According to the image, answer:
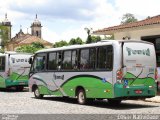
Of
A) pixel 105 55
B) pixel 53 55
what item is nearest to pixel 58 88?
pixel 53 55

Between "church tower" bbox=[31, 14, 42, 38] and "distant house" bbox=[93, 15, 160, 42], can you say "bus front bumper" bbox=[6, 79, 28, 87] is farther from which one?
"church tower" bbox=[31, 14, 42, 38]

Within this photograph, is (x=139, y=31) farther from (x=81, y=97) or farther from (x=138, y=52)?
(x=138, y=52)

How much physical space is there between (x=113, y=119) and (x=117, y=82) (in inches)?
151

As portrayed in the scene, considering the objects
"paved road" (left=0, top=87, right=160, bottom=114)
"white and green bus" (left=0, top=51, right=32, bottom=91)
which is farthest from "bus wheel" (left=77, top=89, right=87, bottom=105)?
"white and green bus" (left=0, top=51, right=32, bottom=91)

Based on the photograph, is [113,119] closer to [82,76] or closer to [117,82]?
[117,82]

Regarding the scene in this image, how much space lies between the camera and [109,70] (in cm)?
1712

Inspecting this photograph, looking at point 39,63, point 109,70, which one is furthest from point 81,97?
point 39,63

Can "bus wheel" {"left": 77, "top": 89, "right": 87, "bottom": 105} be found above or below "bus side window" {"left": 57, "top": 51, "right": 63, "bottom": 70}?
below

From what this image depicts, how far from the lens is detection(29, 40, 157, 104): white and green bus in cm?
1686

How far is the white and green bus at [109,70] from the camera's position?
16.9 m

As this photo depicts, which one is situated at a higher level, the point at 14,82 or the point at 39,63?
the point at 39,63

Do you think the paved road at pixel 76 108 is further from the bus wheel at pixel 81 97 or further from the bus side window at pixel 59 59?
the bus side window at pixel 59 59

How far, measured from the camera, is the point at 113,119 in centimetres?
1311

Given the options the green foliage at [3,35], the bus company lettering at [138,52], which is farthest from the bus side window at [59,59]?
the green foliage at [3,35]
